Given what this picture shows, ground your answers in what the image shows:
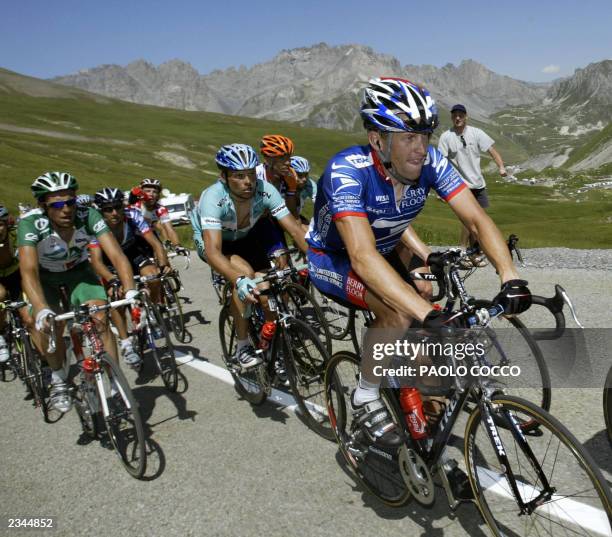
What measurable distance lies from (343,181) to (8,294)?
5.92m

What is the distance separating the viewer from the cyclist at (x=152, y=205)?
10070 millimetres

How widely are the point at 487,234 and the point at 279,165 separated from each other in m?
5.17

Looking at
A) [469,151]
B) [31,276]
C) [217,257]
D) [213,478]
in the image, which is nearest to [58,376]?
[31,276]

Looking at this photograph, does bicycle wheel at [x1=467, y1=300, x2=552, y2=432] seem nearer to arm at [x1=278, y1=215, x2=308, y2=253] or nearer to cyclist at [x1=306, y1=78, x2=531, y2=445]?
cyclist at [x1=306, y1=78, x2=531, y2=445]

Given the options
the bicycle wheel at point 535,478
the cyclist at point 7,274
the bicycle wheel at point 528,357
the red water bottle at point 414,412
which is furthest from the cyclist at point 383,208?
the cyclist at point 7,274

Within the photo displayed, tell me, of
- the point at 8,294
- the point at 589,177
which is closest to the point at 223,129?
the point at 589,177

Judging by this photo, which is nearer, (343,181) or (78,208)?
(343,181)

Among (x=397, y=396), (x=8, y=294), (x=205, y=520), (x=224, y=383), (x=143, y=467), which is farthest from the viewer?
(x=8, y=294)

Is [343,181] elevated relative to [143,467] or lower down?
elevated

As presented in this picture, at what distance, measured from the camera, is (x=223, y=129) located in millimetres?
179875

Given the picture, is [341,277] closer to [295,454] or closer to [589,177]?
[295,454]

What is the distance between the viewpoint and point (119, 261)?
578 centimetres

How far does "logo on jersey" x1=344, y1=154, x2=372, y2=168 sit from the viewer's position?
12.2 ft

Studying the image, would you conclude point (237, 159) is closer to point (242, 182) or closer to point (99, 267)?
point (242, 182)
